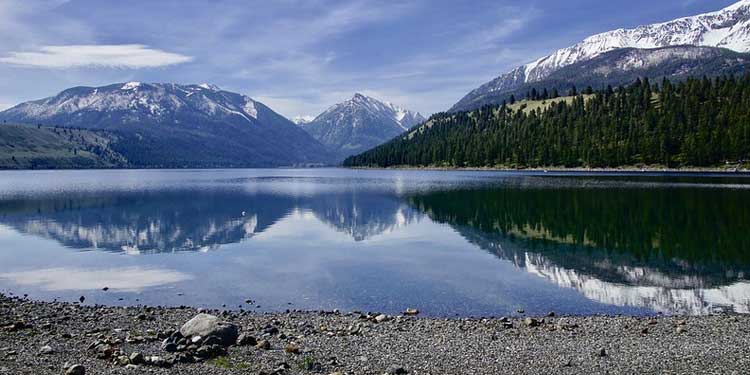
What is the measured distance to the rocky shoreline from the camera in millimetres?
17984

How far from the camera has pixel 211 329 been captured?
20641 millimetres

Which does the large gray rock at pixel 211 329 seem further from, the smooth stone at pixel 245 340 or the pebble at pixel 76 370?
the pebble at pixel 76 370

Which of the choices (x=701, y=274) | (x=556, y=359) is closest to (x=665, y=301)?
(x=701, y=274)

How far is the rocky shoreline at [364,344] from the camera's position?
708 inches

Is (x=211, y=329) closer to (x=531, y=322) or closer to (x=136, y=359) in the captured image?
(x=136, y=359)

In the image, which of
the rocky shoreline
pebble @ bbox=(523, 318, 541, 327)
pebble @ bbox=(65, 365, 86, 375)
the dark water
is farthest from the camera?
the dark water

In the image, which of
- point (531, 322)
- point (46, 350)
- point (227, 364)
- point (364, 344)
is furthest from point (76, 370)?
point (531, 322)

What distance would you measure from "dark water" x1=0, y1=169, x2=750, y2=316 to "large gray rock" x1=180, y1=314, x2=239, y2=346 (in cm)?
845

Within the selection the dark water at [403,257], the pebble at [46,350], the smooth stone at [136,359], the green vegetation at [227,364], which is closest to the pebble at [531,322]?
the dark water at [403,257]

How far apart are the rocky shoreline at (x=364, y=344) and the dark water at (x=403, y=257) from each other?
411cm

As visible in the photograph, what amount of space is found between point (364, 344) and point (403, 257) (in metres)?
25.4

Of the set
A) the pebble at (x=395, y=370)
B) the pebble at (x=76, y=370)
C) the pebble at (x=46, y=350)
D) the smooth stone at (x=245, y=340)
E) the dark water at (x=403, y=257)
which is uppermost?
the pebble at (x=76, y=370)

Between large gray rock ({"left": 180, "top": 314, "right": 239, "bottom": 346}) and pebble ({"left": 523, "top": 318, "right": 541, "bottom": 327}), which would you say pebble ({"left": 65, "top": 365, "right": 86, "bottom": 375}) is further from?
pebble ({"left": 523, "top": 318, "right": 541, "bottom": 327})

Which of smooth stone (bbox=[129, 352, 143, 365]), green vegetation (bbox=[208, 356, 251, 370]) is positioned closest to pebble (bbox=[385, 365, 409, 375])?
green vegetation (bbox=[208, 356, 251, 370])
